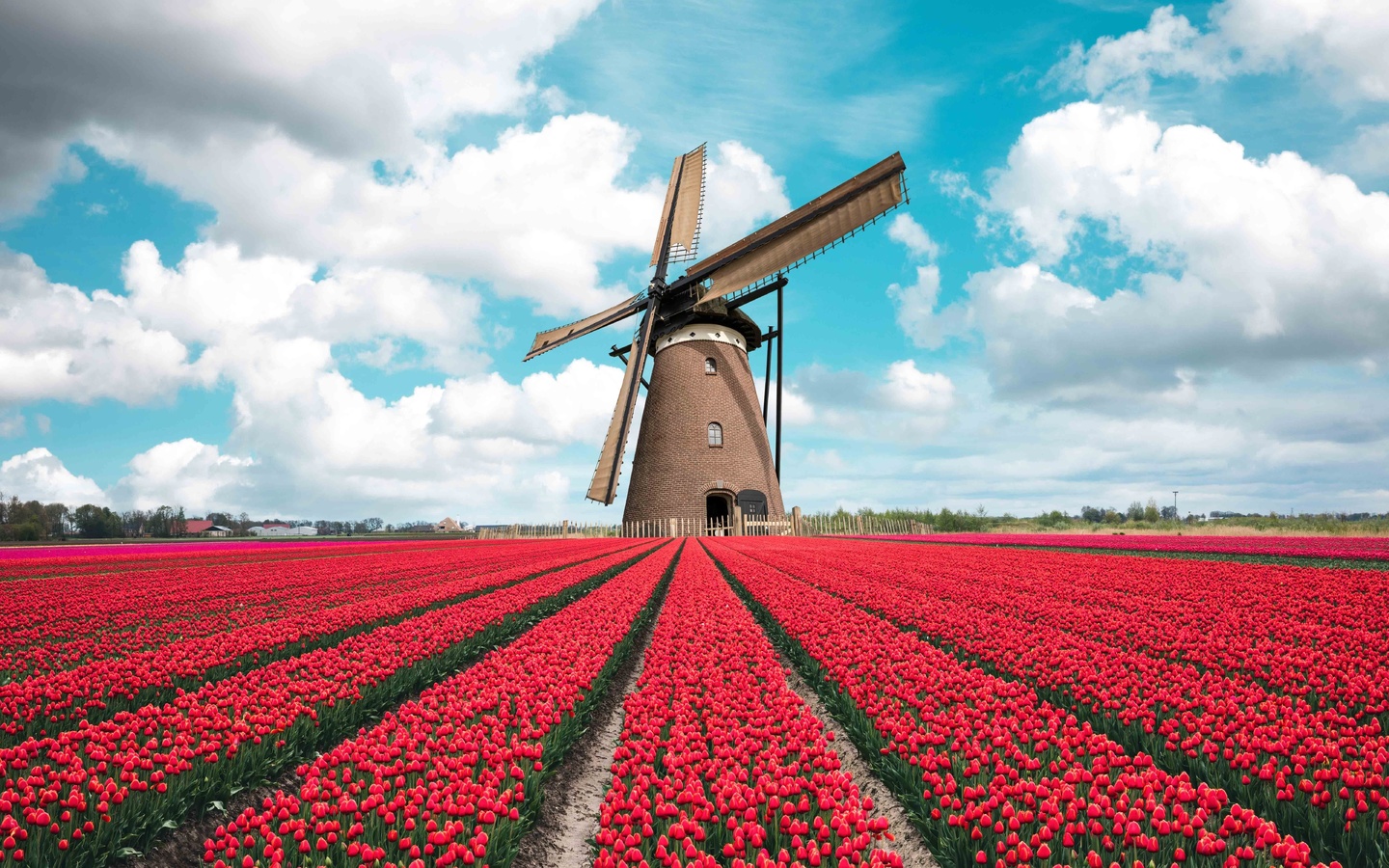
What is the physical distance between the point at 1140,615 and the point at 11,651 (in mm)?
13999

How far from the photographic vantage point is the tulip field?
3.24 metres

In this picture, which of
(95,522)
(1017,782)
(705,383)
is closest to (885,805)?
(1017,782)

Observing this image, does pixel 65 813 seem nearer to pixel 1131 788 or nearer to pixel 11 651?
pixel 1131 788

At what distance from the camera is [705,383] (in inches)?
1512

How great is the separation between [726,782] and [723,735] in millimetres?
828

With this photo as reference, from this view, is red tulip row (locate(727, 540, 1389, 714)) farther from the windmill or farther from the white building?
the white building

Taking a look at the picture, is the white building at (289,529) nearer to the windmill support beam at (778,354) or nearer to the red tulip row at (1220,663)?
the windmill support beam at (778,354)

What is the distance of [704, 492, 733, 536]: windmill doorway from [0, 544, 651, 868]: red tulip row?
3042 centimetres

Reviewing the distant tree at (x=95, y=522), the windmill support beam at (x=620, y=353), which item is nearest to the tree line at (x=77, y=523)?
the distant tree at (x=95, y=522)

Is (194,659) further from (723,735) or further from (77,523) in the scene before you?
(77,523)

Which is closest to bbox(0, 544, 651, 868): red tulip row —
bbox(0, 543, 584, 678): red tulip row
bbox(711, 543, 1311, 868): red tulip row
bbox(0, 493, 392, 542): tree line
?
bbox(0, 543, 584, 678): red tulip row

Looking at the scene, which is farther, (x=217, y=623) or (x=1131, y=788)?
(x=217, y=623)

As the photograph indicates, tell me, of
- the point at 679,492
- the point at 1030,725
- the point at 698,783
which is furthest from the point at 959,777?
the point at 679,492

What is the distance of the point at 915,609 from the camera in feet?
30.5
